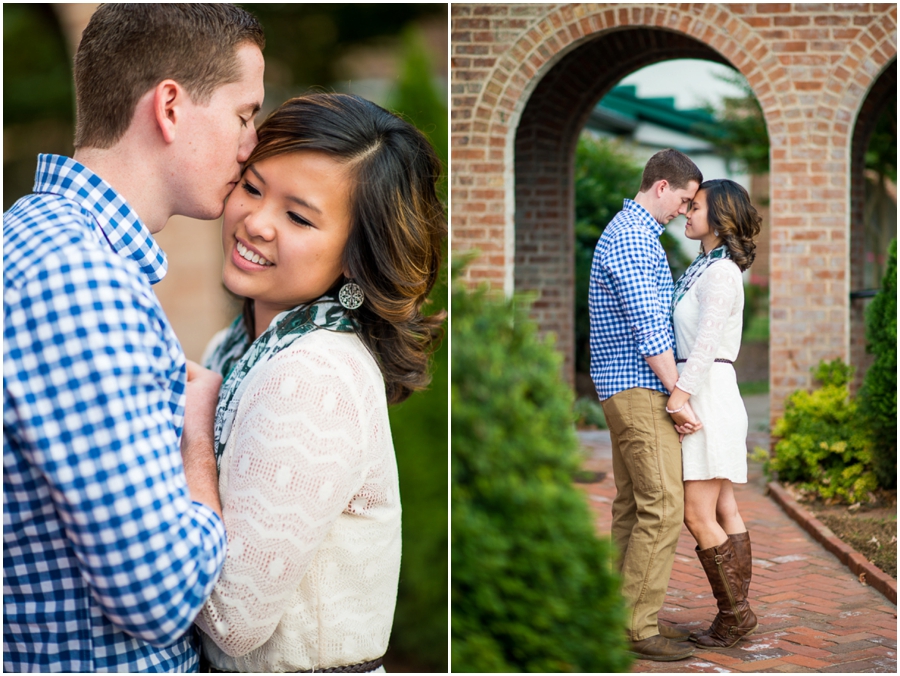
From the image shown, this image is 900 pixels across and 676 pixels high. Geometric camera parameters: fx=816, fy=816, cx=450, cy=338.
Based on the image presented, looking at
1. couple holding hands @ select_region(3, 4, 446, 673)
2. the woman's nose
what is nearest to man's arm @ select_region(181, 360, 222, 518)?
couple holding hands @ select_region(3, 4, 446, 673)

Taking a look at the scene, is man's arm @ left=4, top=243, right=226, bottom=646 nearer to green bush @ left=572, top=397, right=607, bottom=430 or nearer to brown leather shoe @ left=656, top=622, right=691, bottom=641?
green bush @ left=572, top=397, right=607, bottom=430

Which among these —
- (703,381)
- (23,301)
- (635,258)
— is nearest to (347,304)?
(23,301)

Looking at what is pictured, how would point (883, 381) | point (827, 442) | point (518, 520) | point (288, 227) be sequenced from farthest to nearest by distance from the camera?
point (883, 381), point (827, 442), point (518, 520), point (288, 227)

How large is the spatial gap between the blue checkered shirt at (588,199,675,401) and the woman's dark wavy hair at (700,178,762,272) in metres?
0.15

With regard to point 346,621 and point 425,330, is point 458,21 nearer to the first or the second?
point 425,330

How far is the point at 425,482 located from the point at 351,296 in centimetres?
230

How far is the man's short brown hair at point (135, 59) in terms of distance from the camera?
1.37 meters

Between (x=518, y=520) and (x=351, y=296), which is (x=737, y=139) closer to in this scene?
(x=518, y=520)

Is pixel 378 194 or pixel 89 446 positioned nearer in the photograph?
pixel 89 446

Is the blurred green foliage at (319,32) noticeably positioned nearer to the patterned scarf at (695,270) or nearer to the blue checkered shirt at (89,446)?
the patterned scarf at (695,270)

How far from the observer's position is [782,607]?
7.91ft

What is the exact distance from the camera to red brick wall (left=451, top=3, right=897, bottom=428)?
280cm

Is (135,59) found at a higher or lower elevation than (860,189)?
lower

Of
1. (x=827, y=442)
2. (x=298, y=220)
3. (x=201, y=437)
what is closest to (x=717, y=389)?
(x=827, y=442)
